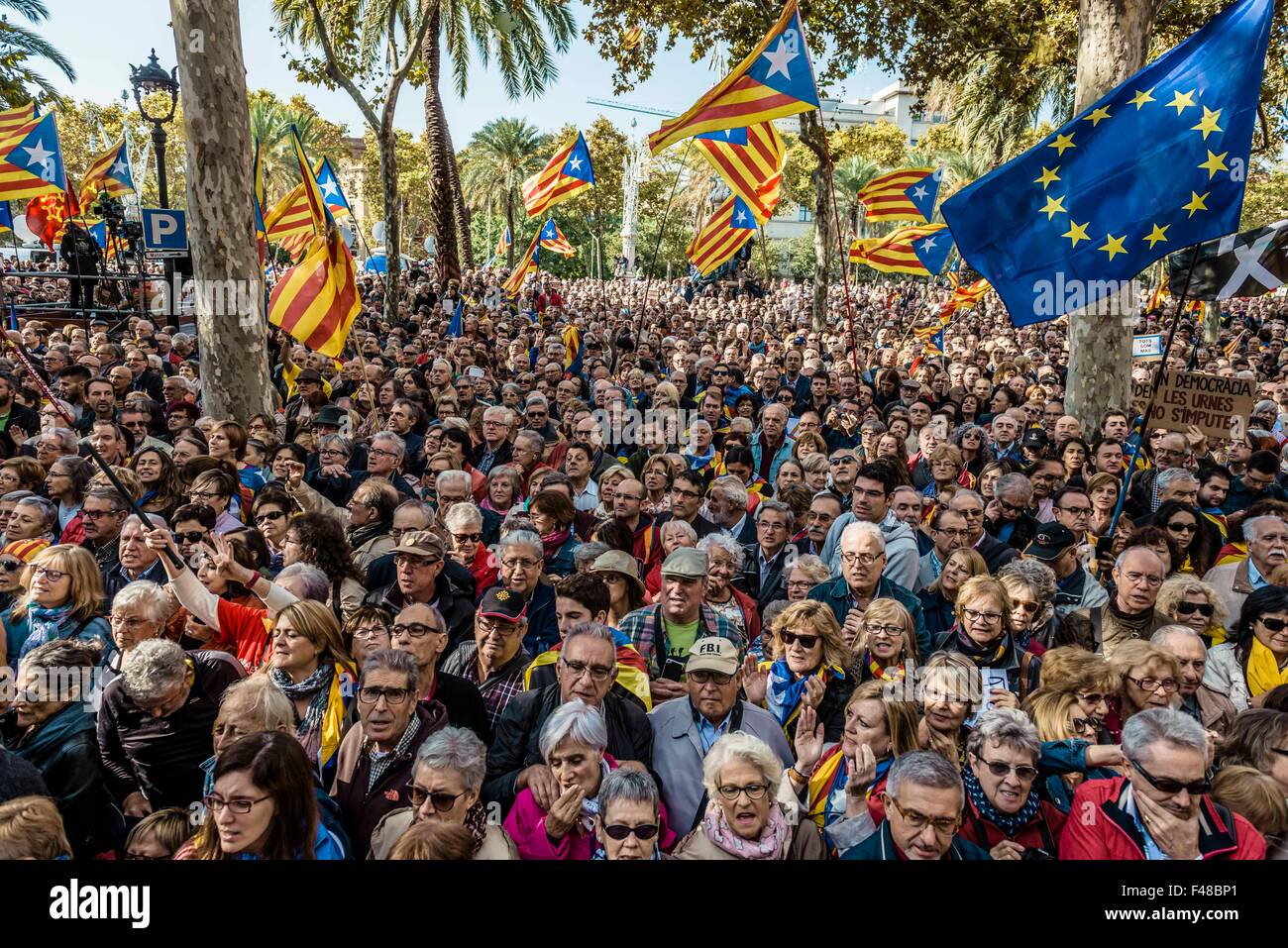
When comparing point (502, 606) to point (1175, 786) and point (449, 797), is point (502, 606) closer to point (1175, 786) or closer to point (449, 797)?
point (449, 797)

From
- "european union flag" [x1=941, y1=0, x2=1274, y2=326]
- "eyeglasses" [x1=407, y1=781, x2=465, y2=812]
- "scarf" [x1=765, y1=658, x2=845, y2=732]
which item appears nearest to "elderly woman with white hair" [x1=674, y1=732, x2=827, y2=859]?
"eyeglasses" [x1=407, y1=781, x2=465, y2=812]

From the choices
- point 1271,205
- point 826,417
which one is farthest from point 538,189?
point 1271,205

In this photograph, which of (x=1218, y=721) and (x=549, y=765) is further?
(x=1218, y=721)

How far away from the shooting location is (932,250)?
14.4 meters

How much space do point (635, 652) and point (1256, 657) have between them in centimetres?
280

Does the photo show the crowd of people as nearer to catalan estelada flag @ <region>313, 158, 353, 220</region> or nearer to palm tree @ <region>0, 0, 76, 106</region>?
catalan estelada flag @ <region>313, 158, 353, 220</region>

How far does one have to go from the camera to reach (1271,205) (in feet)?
154

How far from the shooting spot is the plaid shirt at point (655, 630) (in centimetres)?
446

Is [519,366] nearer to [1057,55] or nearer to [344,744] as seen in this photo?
[344,744]

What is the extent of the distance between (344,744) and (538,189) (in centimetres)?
1370

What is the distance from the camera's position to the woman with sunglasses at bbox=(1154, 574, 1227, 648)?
14.4ft

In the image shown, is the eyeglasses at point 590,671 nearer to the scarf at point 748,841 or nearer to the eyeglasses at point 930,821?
the scarf at point 748,841

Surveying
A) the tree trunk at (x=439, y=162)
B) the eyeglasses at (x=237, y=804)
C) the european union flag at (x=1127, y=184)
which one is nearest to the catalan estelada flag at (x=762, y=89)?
the european union flag at (x=1127, y=184)

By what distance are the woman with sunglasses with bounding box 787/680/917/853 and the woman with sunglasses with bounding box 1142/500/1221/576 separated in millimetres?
3256
